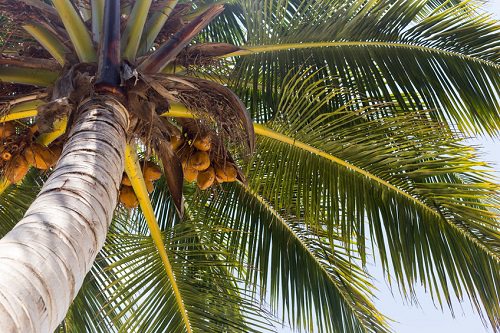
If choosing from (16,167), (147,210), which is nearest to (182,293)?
(147,210)

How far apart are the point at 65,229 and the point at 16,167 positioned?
187cm

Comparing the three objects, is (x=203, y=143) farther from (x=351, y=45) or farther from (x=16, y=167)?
(x=351, y=45)

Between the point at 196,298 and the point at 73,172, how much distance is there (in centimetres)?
224

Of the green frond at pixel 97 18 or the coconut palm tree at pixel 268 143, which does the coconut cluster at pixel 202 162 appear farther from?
the green frond at pixel 97 18

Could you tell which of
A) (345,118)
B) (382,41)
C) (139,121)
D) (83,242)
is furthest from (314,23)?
(83,242)

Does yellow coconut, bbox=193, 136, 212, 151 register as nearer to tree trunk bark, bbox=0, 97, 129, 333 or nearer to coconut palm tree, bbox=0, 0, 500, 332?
coconut palm tree, bbox=0, 0, 500, 332

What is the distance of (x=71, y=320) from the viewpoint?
5555 millimetres

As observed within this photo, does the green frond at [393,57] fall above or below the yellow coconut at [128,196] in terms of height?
above

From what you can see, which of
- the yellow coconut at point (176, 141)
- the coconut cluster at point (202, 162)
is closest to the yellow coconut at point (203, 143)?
the coconut cluster at point (202, 162)

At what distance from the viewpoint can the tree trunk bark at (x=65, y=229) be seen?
6.04 ft

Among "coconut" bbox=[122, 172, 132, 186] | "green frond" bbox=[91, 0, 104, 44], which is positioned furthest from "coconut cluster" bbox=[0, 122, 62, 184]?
"green frond" bbox=[91, 0, 104, 44]

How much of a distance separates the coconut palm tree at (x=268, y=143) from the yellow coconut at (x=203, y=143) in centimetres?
1

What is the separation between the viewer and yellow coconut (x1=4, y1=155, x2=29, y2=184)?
3984 millimetres

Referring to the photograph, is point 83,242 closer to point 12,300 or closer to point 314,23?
point 12,300
